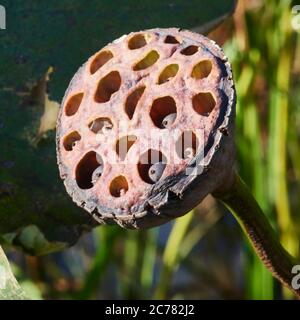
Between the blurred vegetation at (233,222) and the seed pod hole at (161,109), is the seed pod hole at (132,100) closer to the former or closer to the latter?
the seed pod hole at (161,109)

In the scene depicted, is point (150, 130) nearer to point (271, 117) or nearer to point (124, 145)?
point (124, 145)

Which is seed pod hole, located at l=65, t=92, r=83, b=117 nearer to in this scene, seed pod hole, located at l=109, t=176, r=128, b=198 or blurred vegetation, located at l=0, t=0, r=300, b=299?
seed pod hole, located at l=109, t=176, r=128, b=198

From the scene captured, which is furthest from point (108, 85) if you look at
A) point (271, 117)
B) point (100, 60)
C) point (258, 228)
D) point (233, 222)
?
point (233, 222)

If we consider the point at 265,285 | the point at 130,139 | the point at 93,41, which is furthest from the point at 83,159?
the point at 265,285

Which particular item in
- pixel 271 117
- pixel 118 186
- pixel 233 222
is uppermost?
pixel 118 186

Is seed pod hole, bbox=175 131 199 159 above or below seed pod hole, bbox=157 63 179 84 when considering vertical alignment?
below

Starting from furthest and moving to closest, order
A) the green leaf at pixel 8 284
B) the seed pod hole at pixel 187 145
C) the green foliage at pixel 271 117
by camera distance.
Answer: the green foliage at pixel 271 117
the green leaf at pixel 8 284
the seed pod hole at pixel 187 145

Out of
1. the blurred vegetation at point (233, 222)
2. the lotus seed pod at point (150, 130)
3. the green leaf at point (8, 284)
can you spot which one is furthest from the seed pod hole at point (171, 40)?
the blurred vegetation at point (233, 222)

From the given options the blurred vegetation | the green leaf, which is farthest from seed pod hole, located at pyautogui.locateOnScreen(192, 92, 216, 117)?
the blurred vegetation
